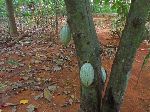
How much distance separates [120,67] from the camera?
7.93 feet

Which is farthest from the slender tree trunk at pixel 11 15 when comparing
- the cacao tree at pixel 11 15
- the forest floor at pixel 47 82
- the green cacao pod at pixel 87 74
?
the green cacao pod at pixel 87 74

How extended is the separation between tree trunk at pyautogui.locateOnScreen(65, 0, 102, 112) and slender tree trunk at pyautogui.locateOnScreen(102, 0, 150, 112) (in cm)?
11

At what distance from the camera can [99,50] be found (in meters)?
2.52

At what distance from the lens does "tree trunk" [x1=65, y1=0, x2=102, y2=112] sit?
7.67 feet

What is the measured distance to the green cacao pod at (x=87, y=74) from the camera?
239cm

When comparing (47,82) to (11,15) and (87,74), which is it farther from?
(11,15)

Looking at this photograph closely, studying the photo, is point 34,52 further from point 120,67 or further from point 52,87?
point 120,67

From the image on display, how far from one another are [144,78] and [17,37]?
290 cm

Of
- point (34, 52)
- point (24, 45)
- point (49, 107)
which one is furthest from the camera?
point (24, 45)

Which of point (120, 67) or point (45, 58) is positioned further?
point (45, 58)

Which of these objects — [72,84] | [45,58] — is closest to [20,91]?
[72,84]

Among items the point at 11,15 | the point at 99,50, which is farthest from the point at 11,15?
the point at 99,50

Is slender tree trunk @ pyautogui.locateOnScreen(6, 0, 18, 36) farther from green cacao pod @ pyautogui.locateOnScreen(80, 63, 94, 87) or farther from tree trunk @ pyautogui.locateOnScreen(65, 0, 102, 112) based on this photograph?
green cacao pod @ pyautogui.locateOnScreen(80, 63, 94, 87)

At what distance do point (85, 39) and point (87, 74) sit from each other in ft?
0.81
